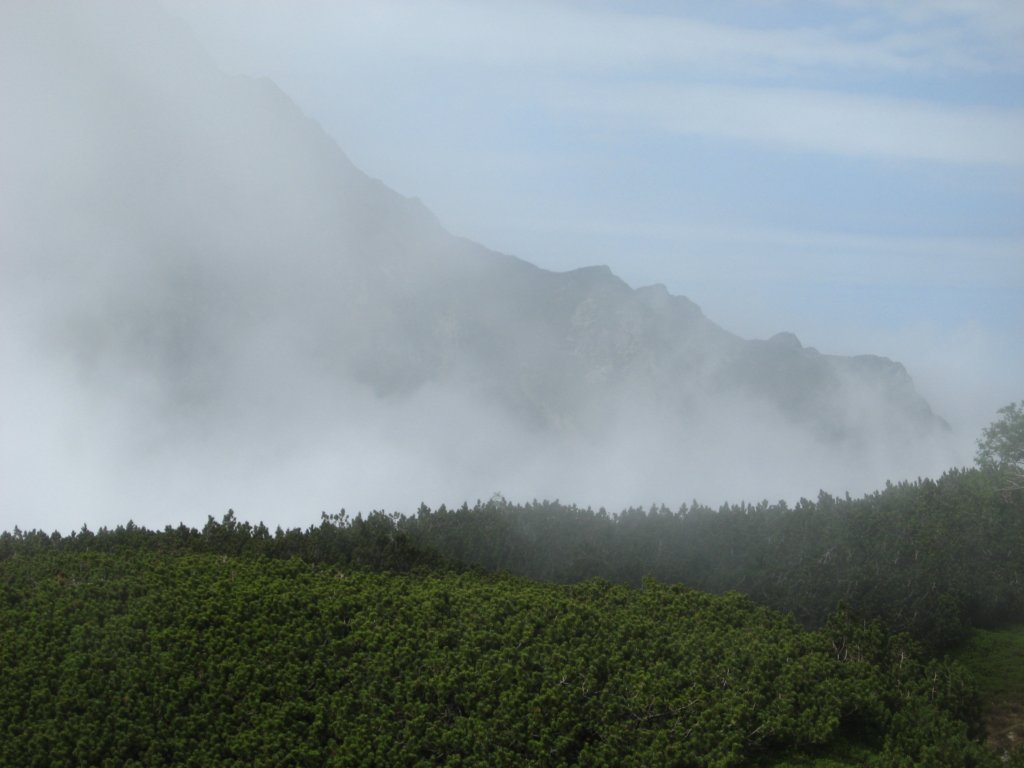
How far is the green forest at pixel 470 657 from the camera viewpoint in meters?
8.65

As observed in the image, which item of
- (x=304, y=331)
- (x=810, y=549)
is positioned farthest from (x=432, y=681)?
(x=304, y=331)

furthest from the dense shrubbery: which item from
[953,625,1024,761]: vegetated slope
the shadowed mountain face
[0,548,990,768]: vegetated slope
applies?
the shadowed mountain face

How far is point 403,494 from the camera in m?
83.6

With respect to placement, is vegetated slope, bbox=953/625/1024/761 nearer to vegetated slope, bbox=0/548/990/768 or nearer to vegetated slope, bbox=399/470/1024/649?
→ vegetated slope, bbox=399/470/1024/649

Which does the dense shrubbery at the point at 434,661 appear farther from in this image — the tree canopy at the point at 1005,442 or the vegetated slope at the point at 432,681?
the tree canopy at the point at 1005,442

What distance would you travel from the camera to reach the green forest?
340 inches

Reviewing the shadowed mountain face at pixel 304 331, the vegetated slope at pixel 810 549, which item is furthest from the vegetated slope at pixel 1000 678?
the shadowed mountain face at pixel 304 331

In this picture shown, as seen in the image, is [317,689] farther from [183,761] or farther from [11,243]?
[11,243]

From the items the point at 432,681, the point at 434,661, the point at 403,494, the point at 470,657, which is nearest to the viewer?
the point at 432,681

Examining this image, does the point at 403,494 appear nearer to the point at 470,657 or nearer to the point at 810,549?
the point at 810,549

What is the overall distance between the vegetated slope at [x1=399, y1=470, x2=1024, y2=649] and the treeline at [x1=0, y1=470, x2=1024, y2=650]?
0.06 feet

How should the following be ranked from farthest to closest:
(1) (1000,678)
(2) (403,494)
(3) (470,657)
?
(2) (403,494) < (1) (1000,678) < (3) (470,657)

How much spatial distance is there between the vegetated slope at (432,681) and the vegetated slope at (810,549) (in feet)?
7.18

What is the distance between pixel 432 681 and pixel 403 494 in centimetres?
7512
